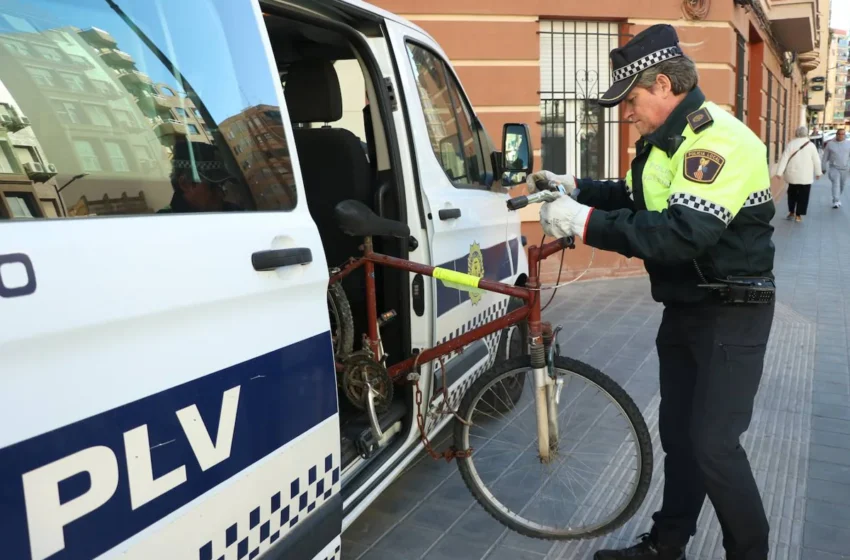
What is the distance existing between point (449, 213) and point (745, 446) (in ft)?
6.78

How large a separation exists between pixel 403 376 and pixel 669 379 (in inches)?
41.0

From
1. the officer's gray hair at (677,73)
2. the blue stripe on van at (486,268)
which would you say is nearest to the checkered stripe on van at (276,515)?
the blue stripe on van at (486,268)

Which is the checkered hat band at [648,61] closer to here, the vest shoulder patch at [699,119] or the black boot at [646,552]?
the vest shoulder patch at [699,119]

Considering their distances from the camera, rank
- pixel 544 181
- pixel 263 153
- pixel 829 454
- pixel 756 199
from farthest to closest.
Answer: pixel 829 454 → pixel 544 181 → pixel 756 199 → pixel 263 153

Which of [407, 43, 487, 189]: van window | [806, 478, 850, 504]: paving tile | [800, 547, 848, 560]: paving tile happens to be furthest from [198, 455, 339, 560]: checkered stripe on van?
[806, 478, 850, 504]: paving tile

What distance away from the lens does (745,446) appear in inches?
150

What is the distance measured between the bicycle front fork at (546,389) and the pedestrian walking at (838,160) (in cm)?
1413

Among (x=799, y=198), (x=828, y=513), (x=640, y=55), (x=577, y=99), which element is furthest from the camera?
(x=799, y=198)

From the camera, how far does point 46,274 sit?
49.0 inches

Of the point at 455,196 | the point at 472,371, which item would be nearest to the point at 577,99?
the point at 455,196

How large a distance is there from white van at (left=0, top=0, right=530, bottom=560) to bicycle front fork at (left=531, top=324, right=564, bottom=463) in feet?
2.28

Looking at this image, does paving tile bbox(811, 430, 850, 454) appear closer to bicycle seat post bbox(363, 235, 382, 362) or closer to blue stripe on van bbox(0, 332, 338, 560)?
bicycle seat post bbox(363, 235, 382, 362)

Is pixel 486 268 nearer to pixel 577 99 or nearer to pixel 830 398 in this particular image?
pixel 830 398

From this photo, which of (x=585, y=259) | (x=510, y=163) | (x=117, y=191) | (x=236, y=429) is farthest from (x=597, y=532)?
(x=585, y=259)
